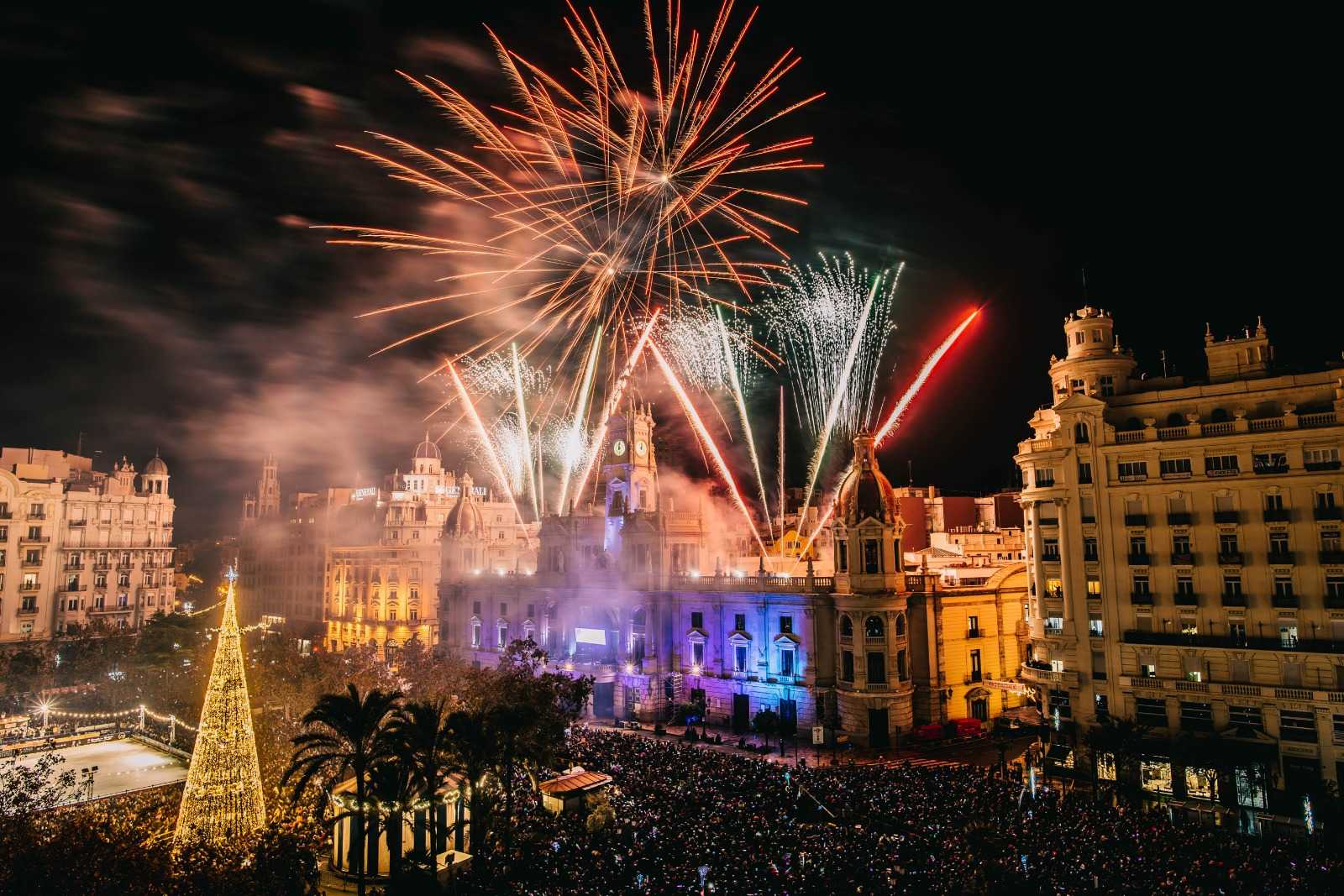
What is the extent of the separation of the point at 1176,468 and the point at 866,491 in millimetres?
17940

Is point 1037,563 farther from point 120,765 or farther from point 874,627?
point 120,765

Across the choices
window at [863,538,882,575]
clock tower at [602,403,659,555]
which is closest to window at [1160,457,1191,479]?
window at [863,538,882,575]

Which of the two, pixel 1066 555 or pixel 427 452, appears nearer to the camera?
pixel 1066 555

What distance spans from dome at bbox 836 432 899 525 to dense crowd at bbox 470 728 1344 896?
19839 mm

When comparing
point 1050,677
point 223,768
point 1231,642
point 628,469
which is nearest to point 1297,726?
point 1231,642

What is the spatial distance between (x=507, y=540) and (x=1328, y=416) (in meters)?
92.7

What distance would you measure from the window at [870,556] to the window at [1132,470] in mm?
15211

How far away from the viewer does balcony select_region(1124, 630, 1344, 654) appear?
121ft

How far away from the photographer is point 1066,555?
44.6 meters

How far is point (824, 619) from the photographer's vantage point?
54.8 m

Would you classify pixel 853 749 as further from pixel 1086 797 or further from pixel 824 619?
pixel 1086 797

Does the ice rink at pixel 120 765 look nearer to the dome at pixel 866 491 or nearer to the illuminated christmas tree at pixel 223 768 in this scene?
the illuminated christmas tree at pixel 223 768

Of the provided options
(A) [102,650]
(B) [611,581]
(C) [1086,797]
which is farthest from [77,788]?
(C) [1086,797]

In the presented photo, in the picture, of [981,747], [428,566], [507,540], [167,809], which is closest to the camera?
[167,809]
